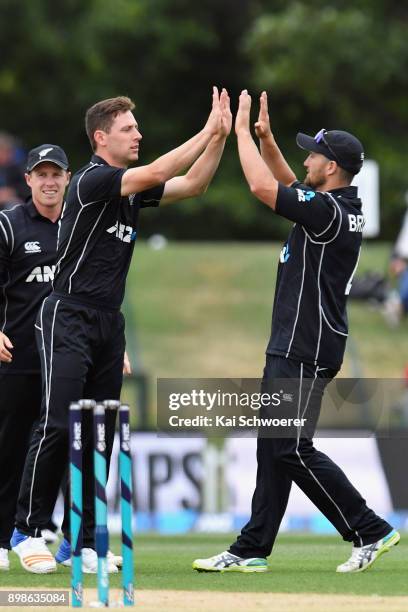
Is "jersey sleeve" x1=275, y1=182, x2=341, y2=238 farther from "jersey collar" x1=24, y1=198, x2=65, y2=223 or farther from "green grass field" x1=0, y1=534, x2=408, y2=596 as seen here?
"green grass field" x1=0, y1=534, x2=408, y2=596

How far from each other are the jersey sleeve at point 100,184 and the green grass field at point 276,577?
6.87 feet

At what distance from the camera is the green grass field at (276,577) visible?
7379mm

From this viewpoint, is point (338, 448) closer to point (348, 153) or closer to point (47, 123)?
point (348, 153)

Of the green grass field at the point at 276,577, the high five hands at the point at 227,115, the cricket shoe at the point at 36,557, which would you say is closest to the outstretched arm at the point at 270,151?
the high five hands at the point at 227,115

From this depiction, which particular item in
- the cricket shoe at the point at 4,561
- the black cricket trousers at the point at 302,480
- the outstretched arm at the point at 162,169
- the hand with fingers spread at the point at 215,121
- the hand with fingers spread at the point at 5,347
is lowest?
the cricket shoe at the point at 4,561

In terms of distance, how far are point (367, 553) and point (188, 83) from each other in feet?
75.2

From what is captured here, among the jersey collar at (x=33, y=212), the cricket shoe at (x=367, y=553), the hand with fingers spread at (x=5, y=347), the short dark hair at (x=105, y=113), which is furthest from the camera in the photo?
the jersey collar at (x=33, y=212)

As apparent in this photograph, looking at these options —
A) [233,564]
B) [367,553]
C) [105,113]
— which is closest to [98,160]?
[105,113]

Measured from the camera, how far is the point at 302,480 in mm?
7773

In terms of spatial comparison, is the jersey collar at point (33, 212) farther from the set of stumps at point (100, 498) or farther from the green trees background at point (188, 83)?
the green trees background at point (188, 83)

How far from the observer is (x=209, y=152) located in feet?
26.5

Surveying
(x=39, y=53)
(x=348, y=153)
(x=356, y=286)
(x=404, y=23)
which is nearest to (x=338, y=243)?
(x=348, y=153)

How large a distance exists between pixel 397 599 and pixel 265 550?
1206 millimetres

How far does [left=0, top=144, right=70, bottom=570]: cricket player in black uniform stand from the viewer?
8.54 meters
